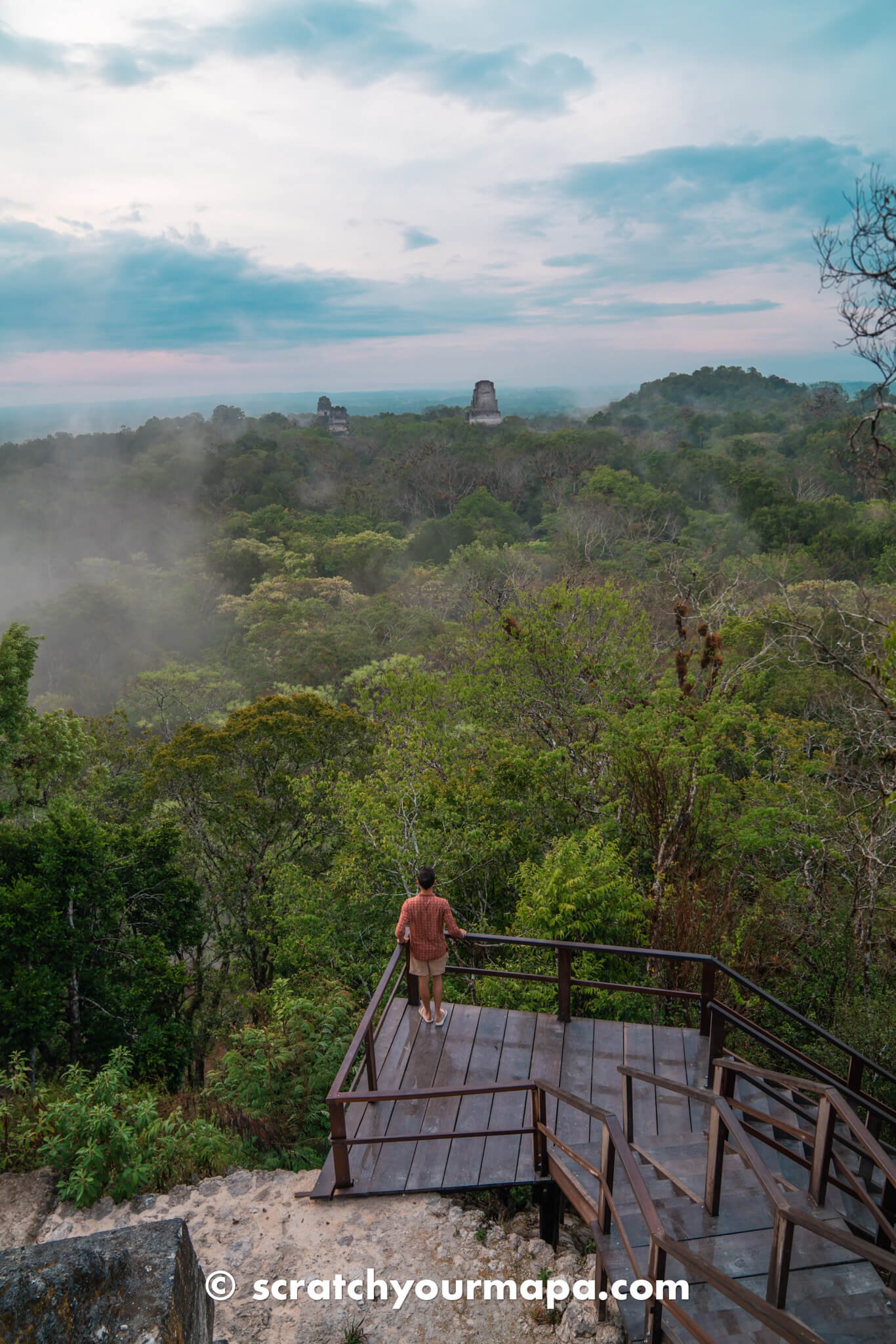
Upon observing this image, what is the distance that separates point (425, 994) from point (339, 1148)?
5.63 ft

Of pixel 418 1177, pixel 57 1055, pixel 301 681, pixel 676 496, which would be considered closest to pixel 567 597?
pixel 57 1055

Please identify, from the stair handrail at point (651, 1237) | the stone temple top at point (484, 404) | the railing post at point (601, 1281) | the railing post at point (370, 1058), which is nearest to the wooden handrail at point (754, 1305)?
the stair handrail at point (651, 1237)

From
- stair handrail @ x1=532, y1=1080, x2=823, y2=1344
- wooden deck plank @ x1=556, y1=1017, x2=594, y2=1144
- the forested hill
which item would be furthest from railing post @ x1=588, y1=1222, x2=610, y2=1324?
the forested hill

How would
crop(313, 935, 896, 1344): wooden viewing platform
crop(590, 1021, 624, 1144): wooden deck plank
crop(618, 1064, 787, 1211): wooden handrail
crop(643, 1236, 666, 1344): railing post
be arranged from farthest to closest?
crop(590, 1021, 624, 1144): wooden deck plank, crop(313, 935, 896, 1344): wooden viewing platform, crop(643, 1236, 666, 1344): railing post, crop(618, 1064, 787, 1211): wooden handrail

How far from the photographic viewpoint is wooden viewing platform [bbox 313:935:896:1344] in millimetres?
3490

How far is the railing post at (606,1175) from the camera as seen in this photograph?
4098 mm

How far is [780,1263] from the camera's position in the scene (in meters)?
3.28

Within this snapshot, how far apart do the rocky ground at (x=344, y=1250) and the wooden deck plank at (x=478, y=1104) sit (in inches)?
8.4

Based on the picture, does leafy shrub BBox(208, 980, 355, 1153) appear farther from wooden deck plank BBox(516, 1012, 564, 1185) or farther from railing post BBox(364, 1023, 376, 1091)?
wooden deck plank BBox(516, 1012, 564, 1185)

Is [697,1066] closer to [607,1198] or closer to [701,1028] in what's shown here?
[701,1028]

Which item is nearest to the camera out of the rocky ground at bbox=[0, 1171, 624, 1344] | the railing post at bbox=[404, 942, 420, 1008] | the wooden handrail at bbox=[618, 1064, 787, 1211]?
the wooden handrail at bbox=[618, 1064, 787, 1211]

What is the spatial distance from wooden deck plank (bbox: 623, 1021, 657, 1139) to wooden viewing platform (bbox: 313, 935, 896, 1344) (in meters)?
0.02

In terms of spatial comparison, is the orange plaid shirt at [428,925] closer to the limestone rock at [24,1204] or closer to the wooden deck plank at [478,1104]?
the wooden deck plank at [478,1104]

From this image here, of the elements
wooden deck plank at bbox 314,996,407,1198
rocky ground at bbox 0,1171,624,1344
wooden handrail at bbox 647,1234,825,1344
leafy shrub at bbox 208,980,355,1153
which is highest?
wooden handrail at bbox 647,1234,825,1344
